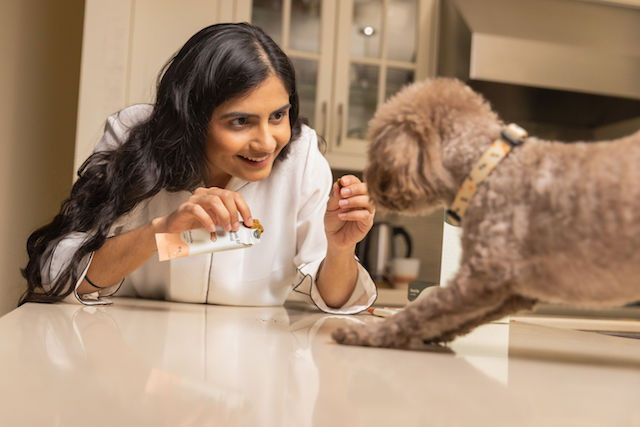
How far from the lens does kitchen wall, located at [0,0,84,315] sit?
7.14 ft

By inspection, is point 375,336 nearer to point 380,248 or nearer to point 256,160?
point 256,160

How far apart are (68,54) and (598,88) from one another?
2466 mm

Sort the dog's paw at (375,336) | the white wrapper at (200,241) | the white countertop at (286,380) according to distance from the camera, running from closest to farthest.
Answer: the white countertop at (286,380) → the dog's paw at (375,336) → the white wrapper at (200,241)

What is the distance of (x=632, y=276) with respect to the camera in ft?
1.52

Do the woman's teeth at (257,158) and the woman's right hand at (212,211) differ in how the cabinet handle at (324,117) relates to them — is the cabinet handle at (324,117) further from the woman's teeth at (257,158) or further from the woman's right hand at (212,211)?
the woman's right hand at (212,211)

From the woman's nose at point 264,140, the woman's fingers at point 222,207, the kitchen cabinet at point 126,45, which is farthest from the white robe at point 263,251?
the kitchen cabinet at point 126,45

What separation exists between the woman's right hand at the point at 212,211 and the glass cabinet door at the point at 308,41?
1.59m

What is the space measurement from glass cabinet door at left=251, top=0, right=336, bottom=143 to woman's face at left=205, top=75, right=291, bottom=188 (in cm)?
135

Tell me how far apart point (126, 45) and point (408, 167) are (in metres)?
1.95

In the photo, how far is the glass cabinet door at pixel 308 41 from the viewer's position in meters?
2.45

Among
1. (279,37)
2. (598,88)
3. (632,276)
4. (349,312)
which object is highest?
(279,37)

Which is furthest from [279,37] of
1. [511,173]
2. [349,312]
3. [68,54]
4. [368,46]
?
[511,173]

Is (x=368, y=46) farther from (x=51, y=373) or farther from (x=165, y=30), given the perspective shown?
(x=51, y=373)

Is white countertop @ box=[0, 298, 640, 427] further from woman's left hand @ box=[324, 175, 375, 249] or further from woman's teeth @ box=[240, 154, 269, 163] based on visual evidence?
woman's teeth @ box=[240, 154, 269, 163]
